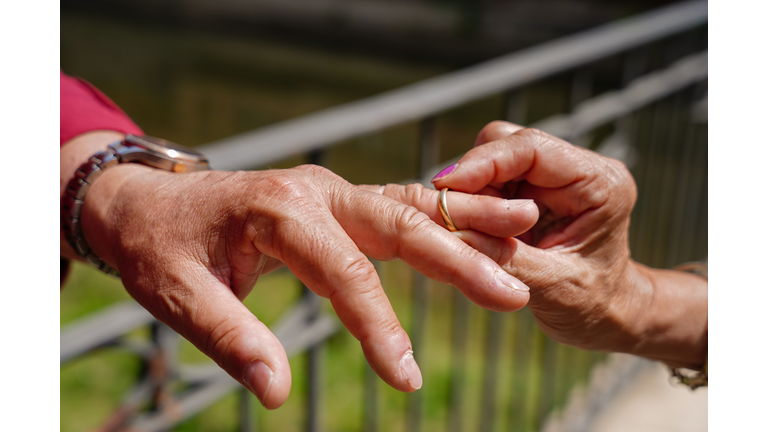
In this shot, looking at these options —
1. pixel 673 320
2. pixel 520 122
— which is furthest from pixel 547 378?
pixel 673 320

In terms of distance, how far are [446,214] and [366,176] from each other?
6.08m

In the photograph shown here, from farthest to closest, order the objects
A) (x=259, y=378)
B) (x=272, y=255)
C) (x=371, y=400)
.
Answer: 1. (x=371, y=400)
2. (x=272, y=255)
3. (x=259, y=378)

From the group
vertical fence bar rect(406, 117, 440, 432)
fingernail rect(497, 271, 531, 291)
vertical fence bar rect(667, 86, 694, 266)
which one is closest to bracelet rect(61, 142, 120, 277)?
fingernail rect(497, 271, 531, 291)

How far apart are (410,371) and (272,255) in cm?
22

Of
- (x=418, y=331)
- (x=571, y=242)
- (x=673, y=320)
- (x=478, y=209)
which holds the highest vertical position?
(x=478, y=209)

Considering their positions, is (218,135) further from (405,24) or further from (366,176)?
(405,24)

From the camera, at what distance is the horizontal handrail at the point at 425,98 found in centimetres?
123

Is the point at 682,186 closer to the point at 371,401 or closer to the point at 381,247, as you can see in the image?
the point at 371,401

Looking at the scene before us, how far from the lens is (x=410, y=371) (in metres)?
0.64

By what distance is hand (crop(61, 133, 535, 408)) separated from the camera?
2.13ft

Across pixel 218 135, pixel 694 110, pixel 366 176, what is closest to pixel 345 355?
pixel 694 110

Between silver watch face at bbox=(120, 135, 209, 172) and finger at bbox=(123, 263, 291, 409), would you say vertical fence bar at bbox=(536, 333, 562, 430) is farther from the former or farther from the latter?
finger at bbox=(123, 263, 291, 409)

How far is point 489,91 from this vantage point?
169 centimetres

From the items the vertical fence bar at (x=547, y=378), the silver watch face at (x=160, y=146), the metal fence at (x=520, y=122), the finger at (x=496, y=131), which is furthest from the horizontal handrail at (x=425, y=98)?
the vertical fence bar at (x=547, y=378)
